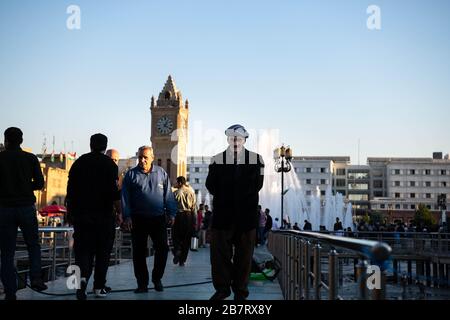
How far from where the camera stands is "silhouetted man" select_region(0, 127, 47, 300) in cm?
833

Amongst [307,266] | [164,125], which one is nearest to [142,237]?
[307,266]

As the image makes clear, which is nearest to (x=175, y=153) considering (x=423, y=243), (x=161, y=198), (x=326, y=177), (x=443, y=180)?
(x=326, y=177)

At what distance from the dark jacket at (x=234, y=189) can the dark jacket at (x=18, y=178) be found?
2.13 meters

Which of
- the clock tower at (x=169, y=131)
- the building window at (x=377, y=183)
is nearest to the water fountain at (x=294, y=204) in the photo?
the clock tower at (x=169, y=131)

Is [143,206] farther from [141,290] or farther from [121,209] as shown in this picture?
[141,290]

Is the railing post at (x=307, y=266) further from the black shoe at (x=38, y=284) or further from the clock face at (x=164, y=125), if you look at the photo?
the clock face at (x=164, y=125)

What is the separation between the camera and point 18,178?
332 inches

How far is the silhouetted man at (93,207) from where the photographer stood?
343 inches

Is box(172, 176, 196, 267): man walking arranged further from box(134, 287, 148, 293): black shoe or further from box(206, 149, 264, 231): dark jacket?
box(206, 149, 264, 231): dark jacket

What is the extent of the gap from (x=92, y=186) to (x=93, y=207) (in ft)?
0.85

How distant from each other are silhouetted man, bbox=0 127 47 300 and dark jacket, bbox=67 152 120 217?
1.45ft

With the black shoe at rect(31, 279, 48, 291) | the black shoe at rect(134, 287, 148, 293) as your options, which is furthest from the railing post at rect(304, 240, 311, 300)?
the black shoe at rect(134, 287, 148, 293)
